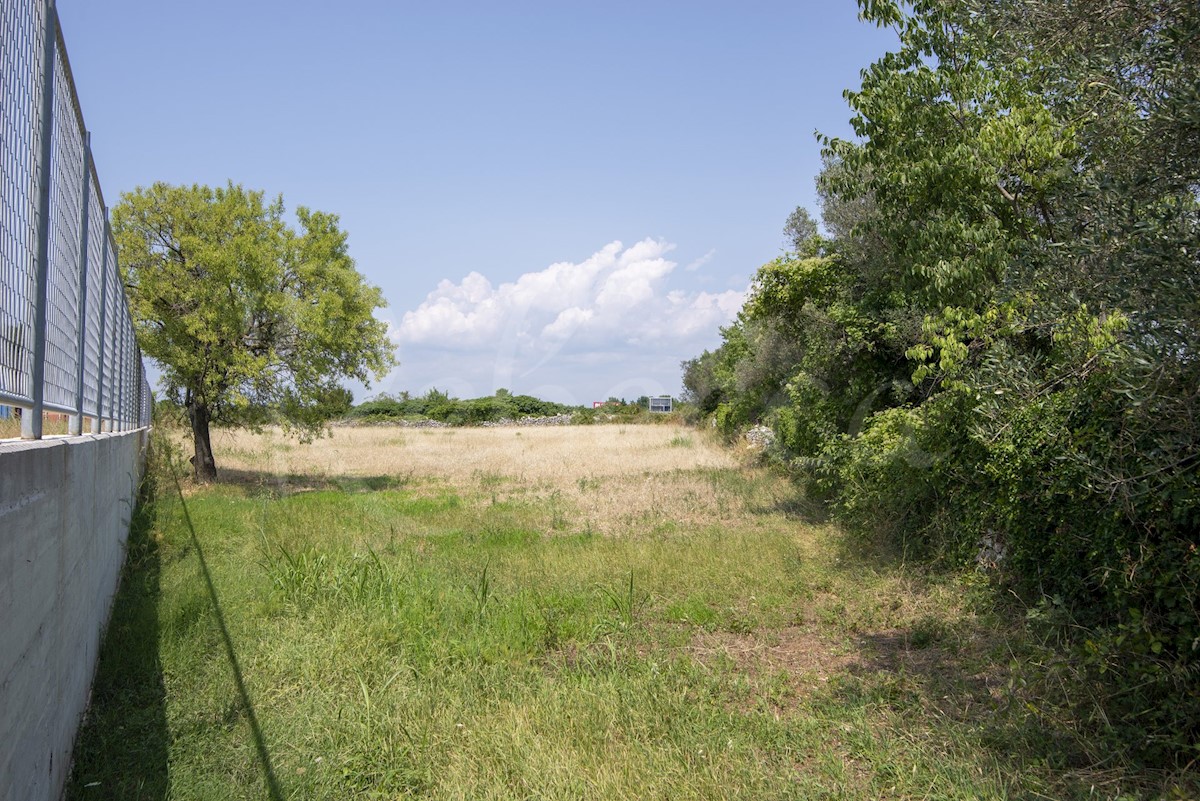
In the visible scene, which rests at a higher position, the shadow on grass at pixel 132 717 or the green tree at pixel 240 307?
the green tree at pixel 240 307

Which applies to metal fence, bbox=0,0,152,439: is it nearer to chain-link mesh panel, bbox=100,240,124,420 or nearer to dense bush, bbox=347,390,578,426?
chain-link mesh panel, bbox=100,240,124,420

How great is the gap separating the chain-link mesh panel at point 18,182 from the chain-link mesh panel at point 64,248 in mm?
413

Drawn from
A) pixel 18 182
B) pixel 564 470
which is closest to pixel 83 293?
pixel 18 182

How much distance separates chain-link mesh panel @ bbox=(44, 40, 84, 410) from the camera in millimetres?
4133

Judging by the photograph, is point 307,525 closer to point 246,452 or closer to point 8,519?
point 8,519

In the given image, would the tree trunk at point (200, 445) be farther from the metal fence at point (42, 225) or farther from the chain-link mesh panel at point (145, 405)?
the metal fence at point (42, 225)

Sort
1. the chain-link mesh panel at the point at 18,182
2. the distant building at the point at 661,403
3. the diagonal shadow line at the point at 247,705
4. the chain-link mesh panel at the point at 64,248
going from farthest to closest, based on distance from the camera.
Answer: the distant building at the point at 661,403
the diagonal shadow line at the point at 247,705
the chain-link mesh panel at the point at 64,248
the chain-link mesh panel at the point at 18,182

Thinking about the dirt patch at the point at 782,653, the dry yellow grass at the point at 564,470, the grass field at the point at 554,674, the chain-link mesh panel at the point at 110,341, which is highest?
the chain-link mesh panel at the point at 110,341

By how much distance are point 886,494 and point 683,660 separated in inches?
199

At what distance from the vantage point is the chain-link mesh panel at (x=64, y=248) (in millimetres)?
4133

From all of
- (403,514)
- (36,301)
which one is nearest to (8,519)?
(36,301)

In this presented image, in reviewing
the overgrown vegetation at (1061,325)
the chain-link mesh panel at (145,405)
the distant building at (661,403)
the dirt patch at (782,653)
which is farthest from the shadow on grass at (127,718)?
the distant building at (661,403)

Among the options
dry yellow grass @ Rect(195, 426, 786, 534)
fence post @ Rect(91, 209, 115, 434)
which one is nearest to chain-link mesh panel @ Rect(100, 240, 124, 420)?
fence post @ Rect(91, 209, 115, 434)

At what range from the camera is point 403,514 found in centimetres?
1463
